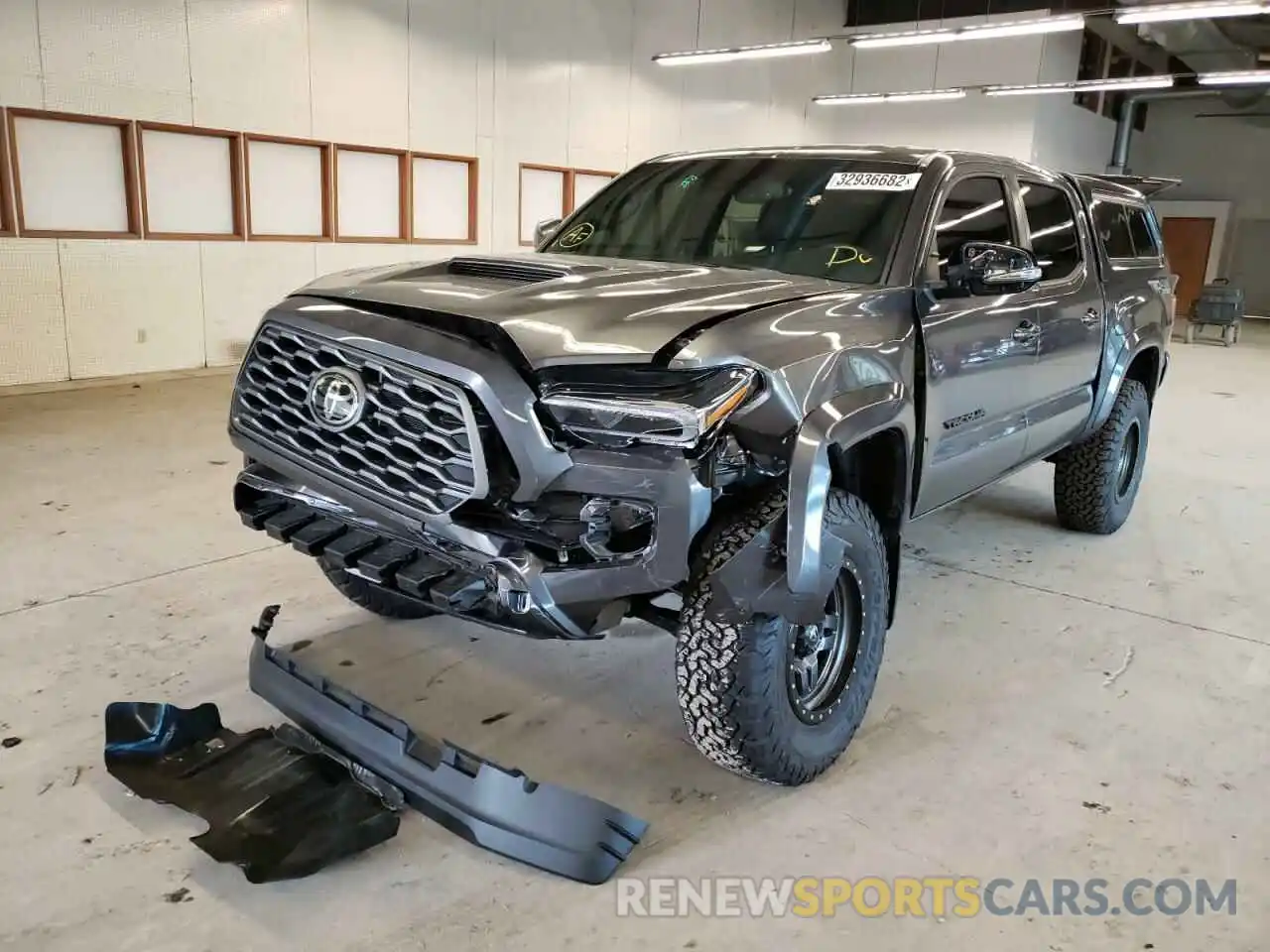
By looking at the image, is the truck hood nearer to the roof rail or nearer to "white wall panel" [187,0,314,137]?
the roof rail

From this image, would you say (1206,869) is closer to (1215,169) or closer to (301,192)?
(301,192)

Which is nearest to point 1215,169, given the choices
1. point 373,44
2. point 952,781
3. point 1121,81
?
point 1121,81

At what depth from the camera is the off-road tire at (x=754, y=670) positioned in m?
2.23

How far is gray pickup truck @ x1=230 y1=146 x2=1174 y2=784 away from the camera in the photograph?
2068mm

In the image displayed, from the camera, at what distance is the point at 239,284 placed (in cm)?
930

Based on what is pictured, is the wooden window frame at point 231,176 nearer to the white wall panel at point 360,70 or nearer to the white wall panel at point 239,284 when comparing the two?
the white wall panel at point 239,284

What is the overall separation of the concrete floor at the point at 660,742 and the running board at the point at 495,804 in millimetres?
58

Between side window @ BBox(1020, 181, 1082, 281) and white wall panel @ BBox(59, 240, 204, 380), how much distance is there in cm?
751

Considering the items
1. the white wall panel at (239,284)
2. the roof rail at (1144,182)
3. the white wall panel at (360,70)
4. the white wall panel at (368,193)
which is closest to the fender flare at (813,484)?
the roof rail at (1144,182)

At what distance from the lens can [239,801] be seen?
2248 mm

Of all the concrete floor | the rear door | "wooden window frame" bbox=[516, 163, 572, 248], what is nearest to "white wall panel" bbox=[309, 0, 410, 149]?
"wooden window frame" bbox=[516, 163, 572, 248]

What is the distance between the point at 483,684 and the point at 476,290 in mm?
1289

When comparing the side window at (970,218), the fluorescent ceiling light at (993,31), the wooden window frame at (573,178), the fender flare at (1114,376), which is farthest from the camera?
the wooden window frame at (573,178)

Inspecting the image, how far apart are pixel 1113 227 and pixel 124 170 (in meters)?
7.75
